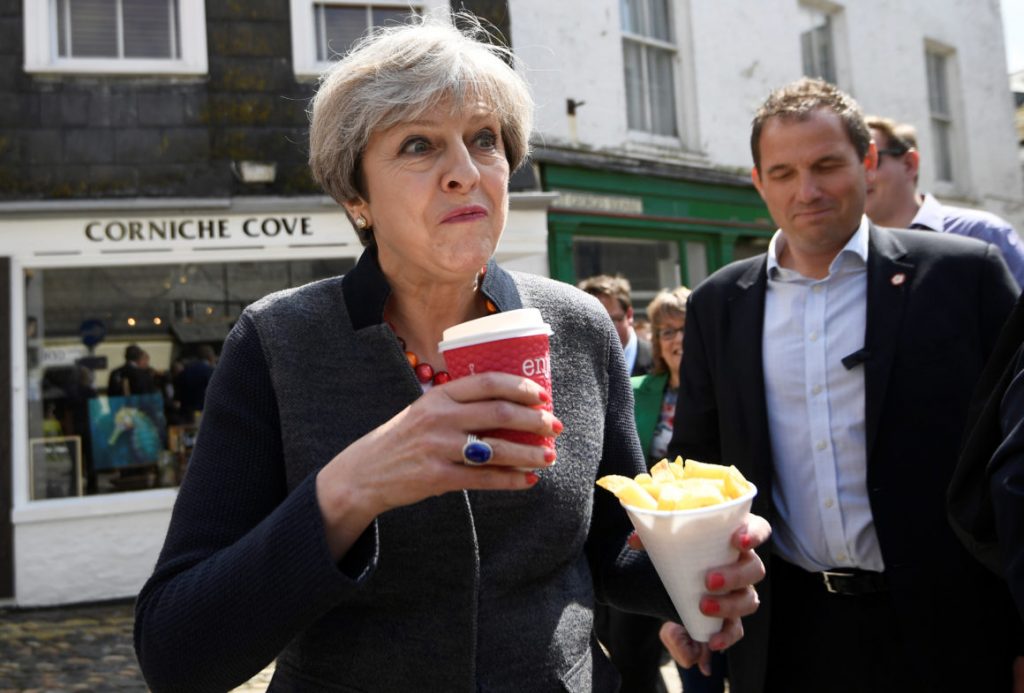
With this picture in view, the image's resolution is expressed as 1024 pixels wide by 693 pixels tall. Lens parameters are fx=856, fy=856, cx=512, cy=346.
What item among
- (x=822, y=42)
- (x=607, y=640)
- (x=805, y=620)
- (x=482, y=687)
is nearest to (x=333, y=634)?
(x=482, y=687)

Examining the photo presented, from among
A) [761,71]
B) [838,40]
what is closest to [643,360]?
[761,71]

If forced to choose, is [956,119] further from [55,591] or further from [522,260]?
[55,591]

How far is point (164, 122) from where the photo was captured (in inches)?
324

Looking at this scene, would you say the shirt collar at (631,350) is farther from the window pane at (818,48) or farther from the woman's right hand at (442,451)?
the window pane at (818,48)

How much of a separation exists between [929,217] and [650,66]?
23.8 ft

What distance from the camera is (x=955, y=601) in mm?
2279

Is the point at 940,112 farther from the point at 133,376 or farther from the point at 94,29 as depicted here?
the point at 133,376

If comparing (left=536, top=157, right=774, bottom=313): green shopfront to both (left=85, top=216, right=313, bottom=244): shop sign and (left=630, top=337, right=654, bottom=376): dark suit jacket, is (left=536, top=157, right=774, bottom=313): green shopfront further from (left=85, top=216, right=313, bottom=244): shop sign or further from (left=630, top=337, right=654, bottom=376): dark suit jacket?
(left=630, top=337, right=654, bottom=376): dark suit jacket

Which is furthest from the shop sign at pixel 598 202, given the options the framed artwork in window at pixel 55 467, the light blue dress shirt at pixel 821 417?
the light blue dress shirt at pixel 821 417

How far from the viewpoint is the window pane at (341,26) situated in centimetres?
878

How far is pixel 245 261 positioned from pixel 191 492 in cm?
733

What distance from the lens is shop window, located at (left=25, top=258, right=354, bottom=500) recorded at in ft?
26.2

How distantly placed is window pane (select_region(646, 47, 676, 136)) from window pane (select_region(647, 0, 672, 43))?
19 centimetres

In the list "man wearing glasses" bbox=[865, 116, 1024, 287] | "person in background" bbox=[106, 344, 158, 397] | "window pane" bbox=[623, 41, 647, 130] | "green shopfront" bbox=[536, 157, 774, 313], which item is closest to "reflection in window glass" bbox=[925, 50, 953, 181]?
"green shopfront" bbox=[536, 157, 774, 313]
